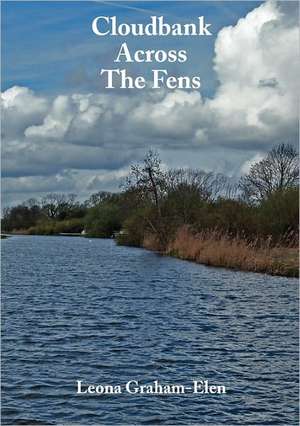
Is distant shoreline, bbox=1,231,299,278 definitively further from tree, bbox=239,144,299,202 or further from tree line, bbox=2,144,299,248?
tree, bbox=239,144,299,202

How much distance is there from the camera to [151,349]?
10344mm

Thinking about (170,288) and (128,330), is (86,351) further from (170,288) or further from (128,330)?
(170,288)

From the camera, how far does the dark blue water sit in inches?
287

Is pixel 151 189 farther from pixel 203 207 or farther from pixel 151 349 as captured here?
pixel 151 349

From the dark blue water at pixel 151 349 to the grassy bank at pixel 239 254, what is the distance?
224cm

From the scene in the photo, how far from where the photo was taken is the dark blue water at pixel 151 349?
7.30 m

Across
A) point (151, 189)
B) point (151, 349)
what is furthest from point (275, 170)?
point (151, 349)

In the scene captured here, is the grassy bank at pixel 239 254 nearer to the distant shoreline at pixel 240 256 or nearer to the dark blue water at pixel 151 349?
the distant shoreline at pixel 240 256

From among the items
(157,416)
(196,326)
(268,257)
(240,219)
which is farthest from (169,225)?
(157,416)

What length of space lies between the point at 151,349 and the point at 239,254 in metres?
14.5

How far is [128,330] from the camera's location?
12000 millimetres

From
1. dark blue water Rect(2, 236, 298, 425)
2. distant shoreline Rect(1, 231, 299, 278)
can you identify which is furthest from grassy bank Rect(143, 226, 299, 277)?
dark blue water Rect(2, 236, 298, 425)

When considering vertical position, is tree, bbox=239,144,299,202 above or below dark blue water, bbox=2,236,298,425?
above

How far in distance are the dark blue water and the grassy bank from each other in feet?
7.36
